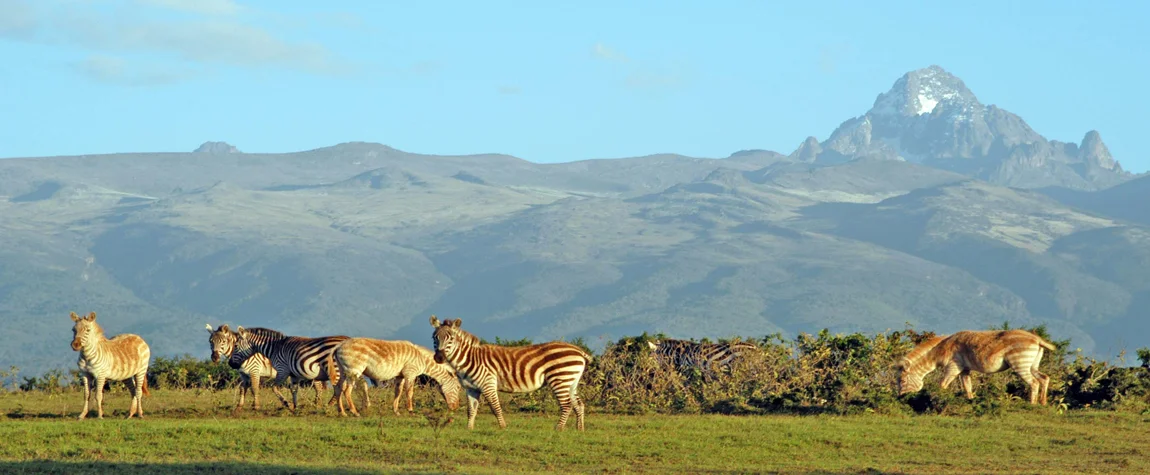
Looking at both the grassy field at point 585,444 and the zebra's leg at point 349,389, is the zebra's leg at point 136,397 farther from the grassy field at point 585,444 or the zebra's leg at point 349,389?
the zebra's leg at point 349,389

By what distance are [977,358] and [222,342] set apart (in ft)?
46.5

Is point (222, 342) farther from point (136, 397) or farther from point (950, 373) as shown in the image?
point (950, 373)

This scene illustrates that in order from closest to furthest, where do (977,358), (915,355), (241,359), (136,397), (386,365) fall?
(386,365) < (136,397) < (977,358) < (915,355) < (241,359)

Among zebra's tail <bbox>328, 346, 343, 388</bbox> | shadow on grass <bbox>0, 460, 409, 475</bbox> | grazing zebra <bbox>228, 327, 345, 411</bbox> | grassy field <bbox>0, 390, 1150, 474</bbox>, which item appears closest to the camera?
shadow on grass <bbox>0, 460, 409, 475</bbox>

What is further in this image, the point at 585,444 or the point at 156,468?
the point at 585,444

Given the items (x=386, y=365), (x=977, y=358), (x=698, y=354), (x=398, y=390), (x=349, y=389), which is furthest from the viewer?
(x=698, y=354)

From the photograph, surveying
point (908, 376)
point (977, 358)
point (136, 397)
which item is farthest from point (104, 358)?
point (977, 358)

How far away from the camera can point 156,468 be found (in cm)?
2025

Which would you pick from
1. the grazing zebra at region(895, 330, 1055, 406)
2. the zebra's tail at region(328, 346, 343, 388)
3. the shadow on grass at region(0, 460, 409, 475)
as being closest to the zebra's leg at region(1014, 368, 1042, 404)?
the grazing zebra at region(895, 330, 1055, 406)

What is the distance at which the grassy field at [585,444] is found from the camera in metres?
21.2

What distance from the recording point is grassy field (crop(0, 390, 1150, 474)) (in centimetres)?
2120

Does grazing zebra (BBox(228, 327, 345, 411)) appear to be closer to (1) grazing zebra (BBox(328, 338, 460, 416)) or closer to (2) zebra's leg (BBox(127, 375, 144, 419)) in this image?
(1) grazing zebra (BBox(328, 338, 460, 416))

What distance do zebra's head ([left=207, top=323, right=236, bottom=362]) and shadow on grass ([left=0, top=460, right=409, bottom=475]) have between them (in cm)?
722

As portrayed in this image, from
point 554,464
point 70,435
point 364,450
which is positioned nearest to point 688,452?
point 554,464
